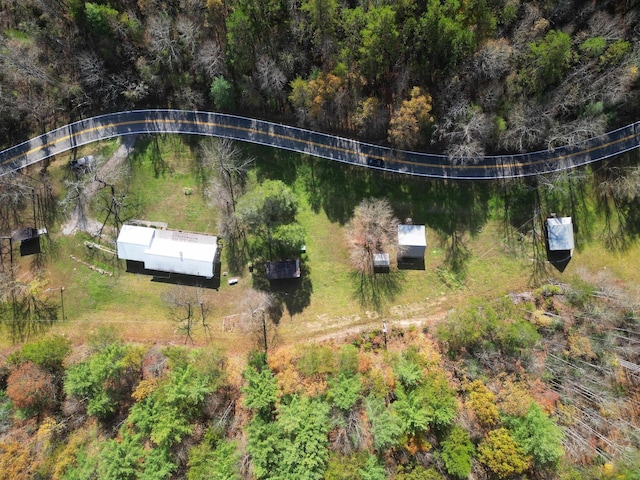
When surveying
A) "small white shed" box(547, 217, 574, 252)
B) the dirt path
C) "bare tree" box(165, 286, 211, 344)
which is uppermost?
the dirt path

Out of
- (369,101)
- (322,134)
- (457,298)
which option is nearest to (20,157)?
(322,134)

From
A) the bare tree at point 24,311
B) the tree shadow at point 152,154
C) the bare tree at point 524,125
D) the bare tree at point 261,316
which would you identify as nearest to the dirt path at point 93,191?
the tree shadow at point 152,154

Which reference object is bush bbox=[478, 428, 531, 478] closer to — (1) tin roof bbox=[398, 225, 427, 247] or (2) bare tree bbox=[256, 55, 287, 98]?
(1) tin roof bbox=[398, 225, 427, 247]

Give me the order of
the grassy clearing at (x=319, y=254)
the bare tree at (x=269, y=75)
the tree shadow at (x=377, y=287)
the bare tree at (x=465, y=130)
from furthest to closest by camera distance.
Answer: the tree shadow at (x=377, y=287) < the grassy clearing at (x=319, y=254) < the bare tree at (x=269, y=75) < the bare tree at (x=465, y=130)

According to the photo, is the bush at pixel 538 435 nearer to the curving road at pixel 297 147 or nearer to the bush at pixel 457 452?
the bush at pixel 457 452

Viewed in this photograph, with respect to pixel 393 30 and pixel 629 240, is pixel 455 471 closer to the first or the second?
pixel 629 240

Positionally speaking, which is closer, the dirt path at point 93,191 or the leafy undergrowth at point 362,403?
the leafy undergrowth at point 362,403

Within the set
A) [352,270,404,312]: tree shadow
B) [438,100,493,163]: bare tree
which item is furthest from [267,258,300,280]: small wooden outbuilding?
[438,100,493,163]: bare tree
